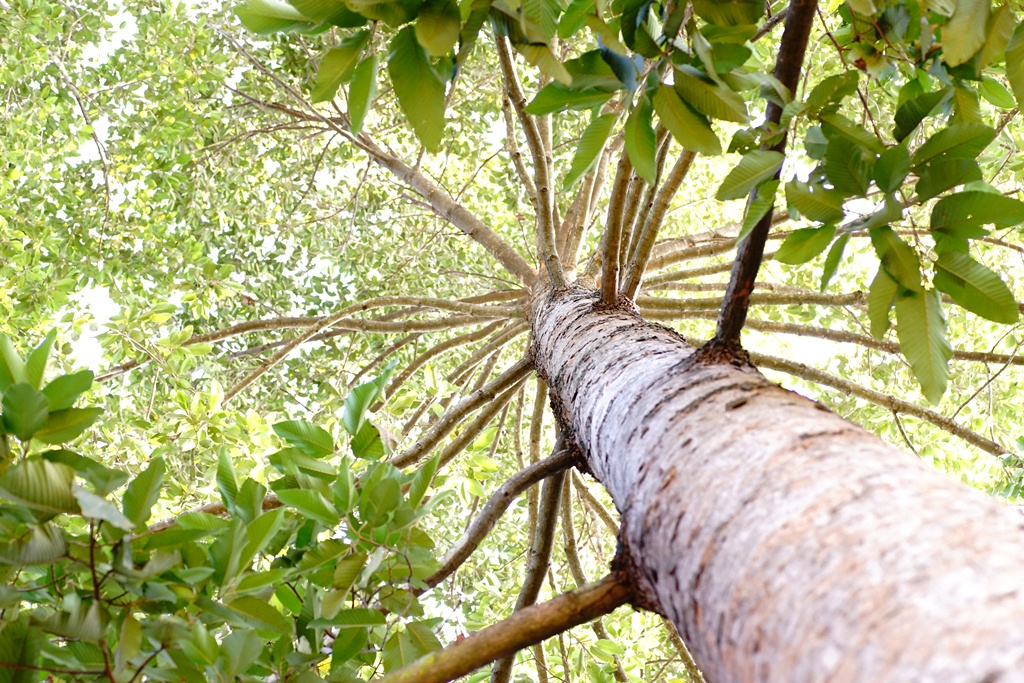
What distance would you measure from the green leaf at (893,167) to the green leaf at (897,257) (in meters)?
0.07

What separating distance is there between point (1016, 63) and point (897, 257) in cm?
43

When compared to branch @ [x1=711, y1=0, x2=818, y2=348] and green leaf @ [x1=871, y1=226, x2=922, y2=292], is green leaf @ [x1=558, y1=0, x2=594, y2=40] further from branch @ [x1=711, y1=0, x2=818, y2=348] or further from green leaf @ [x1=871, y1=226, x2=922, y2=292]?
green leaf @ [x1=871, y1=226, x2=922, y2=292]

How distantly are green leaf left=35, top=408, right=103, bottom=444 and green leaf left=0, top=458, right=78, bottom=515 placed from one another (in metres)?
0.15

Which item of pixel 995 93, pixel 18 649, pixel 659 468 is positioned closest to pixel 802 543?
pixel 659 468

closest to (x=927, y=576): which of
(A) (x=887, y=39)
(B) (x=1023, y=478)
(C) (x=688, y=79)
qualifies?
(C) (x=688, y=79)

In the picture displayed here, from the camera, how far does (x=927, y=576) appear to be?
552mm

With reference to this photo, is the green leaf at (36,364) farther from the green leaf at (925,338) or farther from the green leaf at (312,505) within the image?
the green leaf at (925,338)

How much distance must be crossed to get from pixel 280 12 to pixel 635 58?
545 millimetres

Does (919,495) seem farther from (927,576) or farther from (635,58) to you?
(635,58)

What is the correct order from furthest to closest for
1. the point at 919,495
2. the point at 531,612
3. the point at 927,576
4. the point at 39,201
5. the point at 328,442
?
the point at 39,201 → the point at 328,442 → the point at 531,612 → the point at 919,495 → the point at 927,576

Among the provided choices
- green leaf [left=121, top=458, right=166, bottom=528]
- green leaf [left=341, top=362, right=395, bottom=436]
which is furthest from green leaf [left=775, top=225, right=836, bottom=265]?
green leaf [left=121, top=458, right=166, bottom=528]

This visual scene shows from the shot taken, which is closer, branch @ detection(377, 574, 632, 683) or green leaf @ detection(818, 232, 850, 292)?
branch @ detection(377, 574, 632, 683)

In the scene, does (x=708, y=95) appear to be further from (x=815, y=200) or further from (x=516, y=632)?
(x=516, y=632)

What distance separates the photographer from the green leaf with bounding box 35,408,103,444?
1.00 m
